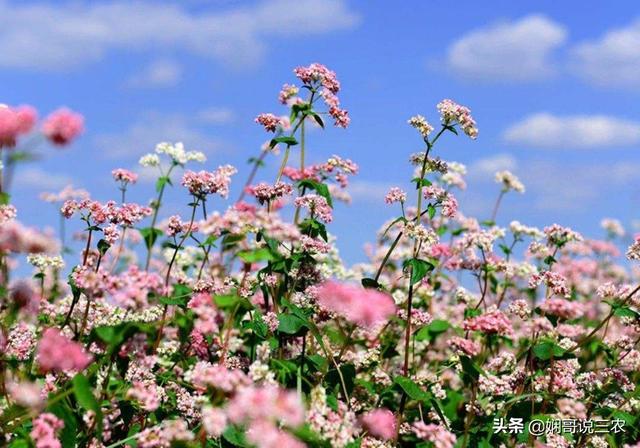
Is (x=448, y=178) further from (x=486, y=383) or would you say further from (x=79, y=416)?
(x=79, y=416)

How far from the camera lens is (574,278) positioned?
11.8 meters

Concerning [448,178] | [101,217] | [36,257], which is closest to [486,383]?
[101,217]

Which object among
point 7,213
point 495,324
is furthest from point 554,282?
point 7,213

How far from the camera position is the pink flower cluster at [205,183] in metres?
6.17

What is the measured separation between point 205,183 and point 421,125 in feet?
5.17

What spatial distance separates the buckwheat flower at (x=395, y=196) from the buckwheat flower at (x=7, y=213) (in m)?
2.62

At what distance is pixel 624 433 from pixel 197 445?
11.9 feet

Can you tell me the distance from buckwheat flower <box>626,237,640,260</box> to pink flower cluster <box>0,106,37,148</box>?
4.68 m

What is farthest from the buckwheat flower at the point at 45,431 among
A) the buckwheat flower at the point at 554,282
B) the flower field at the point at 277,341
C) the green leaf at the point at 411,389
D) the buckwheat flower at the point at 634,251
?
the buckwheat flower at the point at 634,251

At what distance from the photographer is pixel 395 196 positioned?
623cm

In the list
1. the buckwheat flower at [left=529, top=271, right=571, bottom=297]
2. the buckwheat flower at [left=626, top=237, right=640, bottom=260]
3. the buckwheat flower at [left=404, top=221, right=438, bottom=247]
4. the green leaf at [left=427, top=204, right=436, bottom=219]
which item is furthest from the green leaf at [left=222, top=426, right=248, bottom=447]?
the buckwheat flower at [left=626, top=237, right=640, bottom=260]

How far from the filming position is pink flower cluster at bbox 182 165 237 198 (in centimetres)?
617

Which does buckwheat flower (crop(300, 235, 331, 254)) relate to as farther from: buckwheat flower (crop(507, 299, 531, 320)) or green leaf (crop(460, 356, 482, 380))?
buckwheat flower (crop(507, 299, 531, 320))

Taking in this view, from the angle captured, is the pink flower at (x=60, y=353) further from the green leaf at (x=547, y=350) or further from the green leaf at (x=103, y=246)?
the green leaf at (x=547, y=350)
